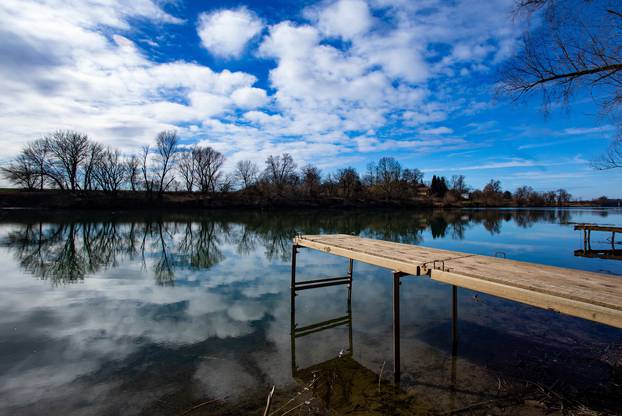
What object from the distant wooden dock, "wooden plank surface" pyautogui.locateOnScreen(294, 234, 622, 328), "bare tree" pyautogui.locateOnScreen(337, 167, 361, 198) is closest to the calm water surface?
the distant wooden dock

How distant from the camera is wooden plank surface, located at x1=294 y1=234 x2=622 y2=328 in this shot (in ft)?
11.5

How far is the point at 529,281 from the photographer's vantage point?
4.39 meters

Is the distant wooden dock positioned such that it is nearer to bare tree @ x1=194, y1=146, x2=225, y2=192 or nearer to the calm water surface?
the calm water surface

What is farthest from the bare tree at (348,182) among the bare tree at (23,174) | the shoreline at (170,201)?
the bare tree at (23,174)

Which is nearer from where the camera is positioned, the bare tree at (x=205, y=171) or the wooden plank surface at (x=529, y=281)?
the wooden plank surface at (x=529, y=281)

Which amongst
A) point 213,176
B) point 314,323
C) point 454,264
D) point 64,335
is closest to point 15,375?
point 64,335

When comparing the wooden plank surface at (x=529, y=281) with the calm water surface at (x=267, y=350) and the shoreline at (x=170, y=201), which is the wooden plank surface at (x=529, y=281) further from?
the shoreline at (x=170, y=201)

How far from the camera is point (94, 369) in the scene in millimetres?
5891

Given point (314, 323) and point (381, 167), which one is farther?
point (381, 167)

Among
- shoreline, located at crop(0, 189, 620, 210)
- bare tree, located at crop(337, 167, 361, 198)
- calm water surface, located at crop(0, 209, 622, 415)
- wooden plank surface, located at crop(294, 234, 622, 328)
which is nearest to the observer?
wooden plank surface, located at crop(294, 234, 622, 328)

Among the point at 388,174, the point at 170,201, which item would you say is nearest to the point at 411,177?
the point at 388,174

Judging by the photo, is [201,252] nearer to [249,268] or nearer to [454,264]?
[249,268]

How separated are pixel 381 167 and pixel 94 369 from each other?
106731 millimetres

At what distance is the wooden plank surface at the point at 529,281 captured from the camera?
3516mm
